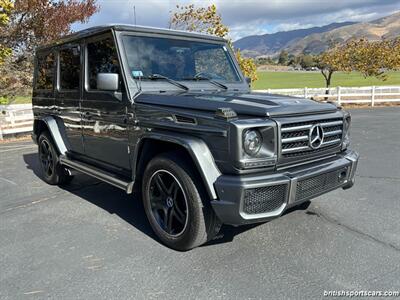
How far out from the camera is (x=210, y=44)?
4.81m

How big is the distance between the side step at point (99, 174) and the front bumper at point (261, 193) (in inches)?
49.6

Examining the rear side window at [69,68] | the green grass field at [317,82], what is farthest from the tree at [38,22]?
the green grass field at [317,82]

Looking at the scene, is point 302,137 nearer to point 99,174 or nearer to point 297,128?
point 297,128

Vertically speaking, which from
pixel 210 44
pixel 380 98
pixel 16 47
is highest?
pixel 16 47

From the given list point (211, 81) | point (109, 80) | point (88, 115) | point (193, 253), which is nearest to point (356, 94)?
point (211, 81)

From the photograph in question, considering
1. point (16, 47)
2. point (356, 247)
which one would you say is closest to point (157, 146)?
point (356, 247)

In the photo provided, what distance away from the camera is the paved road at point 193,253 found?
2932mm

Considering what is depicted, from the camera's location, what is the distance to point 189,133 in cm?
331

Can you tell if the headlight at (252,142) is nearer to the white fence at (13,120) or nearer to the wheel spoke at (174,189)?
the wheel spoke at (174,189)

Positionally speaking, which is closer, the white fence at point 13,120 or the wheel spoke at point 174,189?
the wheel spoke at point 174,189

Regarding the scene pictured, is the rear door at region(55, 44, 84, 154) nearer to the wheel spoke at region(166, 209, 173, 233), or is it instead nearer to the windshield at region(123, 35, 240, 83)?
the windshield at region(123, 35, 240, 83)

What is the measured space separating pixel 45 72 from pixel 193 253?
4051 millimetres

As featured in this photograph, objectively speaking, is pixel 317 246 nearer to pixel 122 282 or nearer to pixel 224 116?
pixel 224 116

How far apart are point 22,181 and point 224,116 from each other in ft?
15.5
